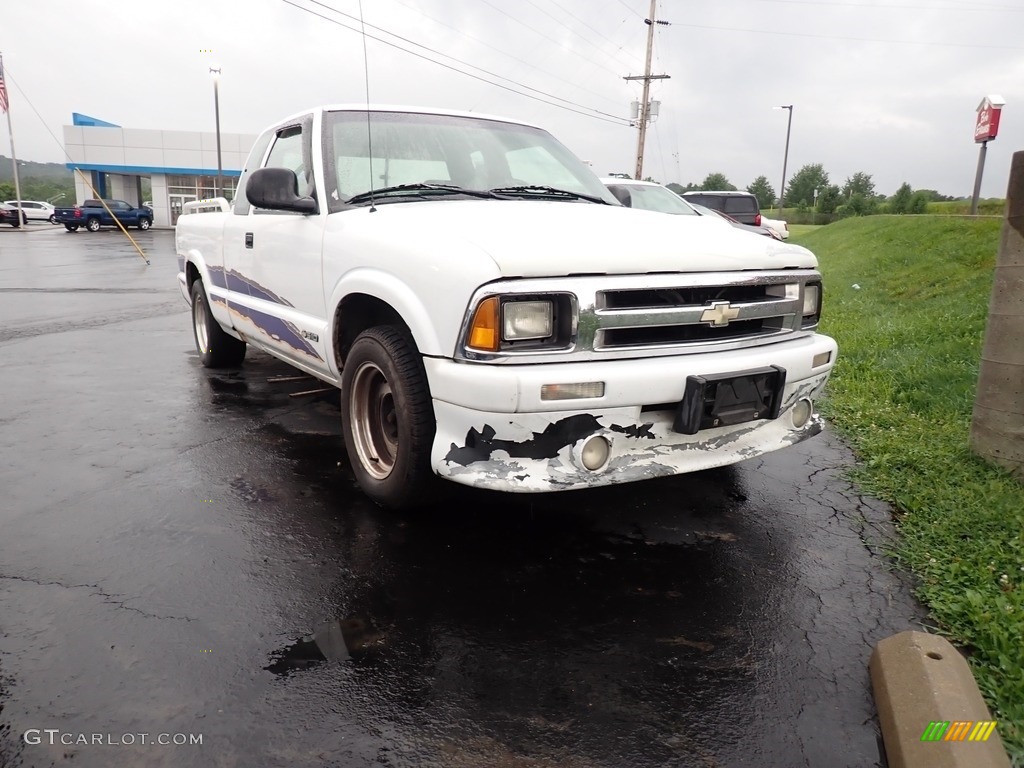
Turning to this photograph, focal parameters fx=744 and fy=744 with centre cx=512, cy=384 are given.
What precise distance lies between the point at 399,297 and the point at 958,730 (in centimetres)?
231

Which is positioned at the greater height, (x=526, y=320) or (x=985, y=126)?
(x=985, y=126)

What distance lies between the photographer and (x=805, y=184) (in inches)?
3814

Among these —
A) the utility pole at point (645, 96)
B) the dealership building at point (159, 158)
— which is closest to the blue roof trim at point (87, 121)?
the dealership building at point (159, 158)

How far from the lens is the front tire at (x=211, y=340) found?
6.09m

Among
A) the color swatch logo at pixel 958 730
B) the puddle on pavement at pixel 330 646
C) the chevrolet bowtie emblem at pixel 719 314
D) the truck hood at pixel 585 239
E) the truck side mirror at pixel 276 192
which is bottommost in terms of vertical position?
the puddle on pavement at pixel 330 646

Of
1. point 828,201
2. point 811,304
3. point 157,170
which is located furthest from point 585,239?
point 828,201

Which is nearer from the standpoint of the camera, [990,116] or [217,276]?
[217,276]

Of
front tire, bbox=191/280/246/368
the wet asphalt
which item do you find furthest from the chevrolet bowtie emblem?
front tire, bbox=191/280/246/368

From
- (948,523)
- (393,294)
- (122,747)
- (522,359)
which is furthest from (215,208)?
(948,523)

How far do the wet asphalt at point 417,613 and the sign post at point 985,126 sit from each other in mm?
14120

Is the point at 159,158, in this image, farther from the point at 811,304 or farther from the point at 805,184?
the point at 805,184

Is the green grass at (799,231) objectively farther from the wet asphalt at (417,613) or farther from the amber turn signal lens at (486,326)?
the amber turn signal lens at (486,326)

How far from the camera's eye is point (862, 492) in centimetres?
394

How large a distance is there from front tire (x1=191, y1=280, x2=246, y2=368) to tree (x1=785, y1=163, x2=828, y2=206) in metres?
99.1
